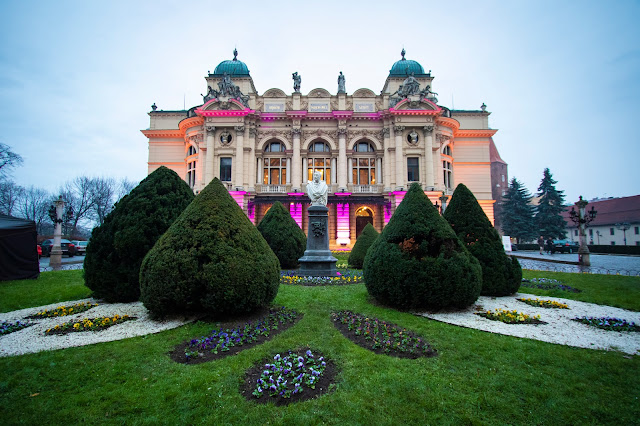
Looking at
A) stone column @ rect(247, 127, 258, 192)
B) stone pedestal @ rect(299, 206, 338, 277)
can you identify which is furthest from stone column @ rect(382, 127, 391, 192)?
stone pedestal @ rect(299, 206, 338, 277)

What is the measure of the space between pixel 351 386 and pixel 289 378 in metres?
0.81

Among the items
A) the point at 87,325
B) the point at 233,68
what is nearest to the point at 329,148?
the point at 233,68

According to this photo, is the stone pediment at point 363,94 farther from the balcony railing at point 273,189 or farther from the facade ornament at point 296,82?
the balcony railing at point 273,189

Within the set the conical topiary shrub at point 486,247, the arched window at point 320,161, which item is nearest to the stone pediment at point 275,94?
the arched window at point 320,161

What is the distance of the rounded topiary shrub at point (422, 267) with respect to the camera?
6906 mm

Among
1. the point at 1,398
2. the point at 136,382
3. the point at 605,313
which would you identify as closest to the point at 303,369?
the point at 136,382

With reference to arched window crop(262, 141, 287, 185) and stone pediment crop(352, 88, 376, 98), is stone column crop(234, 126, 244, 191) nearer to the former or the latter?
arched window crop(262, 141, 287, 185)

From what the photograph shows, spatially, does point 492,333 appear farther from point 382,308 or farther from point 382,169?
point 382,169

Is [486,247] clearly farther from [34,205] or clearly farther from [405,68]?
[34,205]

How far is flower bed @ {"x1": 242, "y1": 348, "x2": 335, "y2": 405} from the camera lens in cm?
350

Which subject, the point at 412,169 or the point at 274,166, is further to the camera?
the point at 274,166

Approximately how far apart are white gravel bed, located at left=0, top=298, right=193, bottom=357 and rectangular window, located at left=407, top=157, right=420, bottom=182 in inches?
1177

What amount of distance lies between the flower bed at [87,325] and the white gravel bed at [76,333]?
16 cm

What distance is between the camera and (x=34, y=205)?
53.1m
